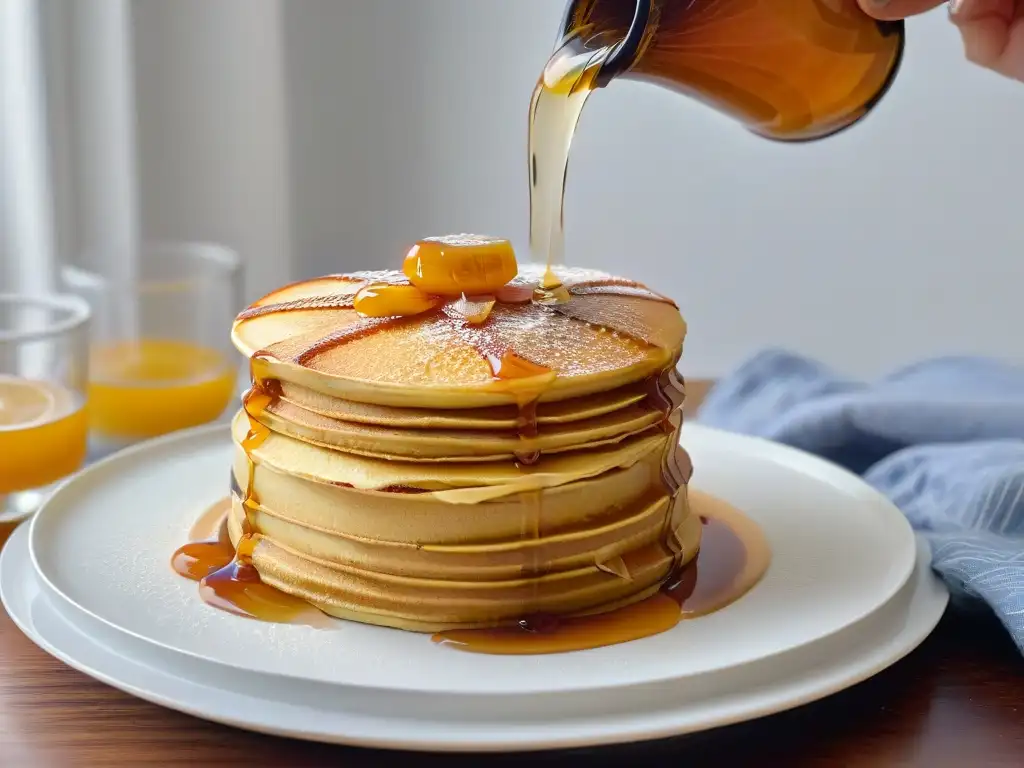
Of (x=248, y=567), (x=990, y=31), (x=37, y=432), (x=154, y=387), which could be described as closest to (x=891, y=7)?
(x=990, y=31)

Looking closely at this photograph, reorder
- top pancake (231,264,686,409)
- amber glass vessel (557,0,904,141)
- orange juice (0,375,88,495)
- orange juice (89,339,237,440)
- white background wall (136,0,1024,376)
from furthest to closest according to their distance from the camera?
white background wall (136,0,1024,376), orange juice (89,339,237,440), orange juice (0,375,88,495), amber glass vessel (557,0,904,141), top pancake (231,264,686,409)

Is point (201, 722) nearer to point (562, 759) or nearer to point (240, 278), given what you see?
point (562, 759)

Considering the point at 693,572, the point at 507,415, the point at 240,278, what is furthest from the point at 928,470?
the point at 240,278

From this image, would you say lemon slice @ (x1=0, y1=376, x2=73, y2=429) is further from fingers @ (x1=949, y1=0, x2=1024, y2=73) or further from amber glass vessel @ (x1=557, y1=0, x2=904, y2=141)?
fingers @ (x1=949, y1=0, x2=1024, y2=73)

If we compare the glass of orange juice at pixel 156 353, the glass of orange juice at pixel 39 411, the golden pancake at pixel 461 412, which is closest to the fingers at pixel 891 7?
the golden pancake at pixel 461 412

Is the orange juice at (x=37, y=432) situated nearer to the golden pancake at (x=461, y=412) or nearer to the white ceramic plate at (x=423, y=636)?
the white ceramic plate at (x=423, y=636)

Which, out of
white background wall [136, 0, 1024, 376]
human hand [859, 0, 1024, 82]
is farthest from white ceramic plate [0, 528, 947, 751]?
white background wall [136, 0, 1024, 376]
